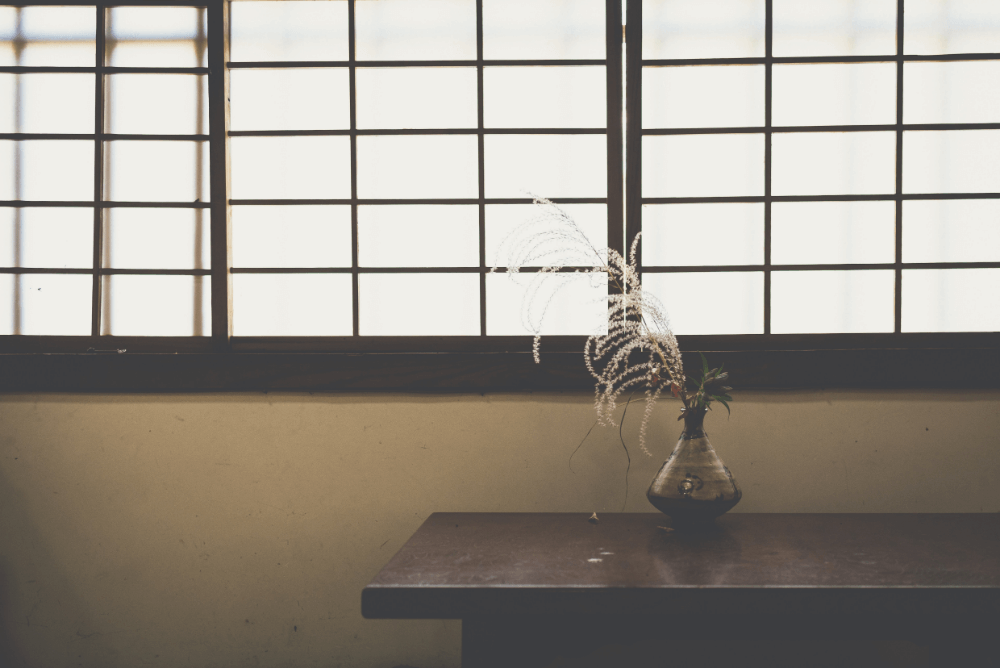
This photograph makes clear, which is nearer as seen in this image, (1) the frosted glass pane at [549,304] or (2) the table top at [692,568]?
(2) the table top at [692,568]

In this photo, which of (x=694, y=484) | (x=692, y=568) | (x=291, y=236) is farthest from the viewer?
(x=291, y=236)

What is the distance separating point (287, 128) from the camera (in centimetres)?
211

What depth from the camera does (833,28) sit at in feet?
6.77

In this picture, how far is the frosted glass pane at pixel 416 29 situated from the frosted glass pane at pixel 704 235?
0.88 meters

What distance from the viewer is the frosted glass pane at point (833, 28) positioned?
2.06 meters

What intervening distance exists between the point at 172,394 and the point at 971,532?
2.40 metres

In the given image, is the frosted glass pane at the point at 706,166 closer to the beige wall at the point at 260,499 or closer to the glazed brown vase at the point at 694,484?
the beige wall at the point at 260,499

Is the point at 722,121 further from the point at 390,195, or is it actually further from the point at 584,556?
the point at 584,556

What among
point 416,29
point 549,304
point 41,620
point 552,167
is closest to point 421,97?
point 416,29

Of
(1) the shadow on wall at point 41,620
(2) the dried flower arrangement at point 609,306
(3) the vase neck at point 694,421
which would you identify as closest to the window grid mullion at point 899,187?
(2) the dried flower arrangement at point 609,306

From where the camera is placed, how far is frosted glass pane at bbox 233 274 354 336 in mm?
2121

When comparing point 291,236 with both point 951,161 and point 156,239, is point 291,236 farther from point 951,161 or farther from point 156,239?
point 951,161

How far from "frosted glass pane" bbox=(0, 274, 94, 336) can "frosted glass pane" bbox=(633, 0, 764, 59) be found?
2.14m

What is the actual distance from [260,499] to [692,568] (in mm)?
1427
